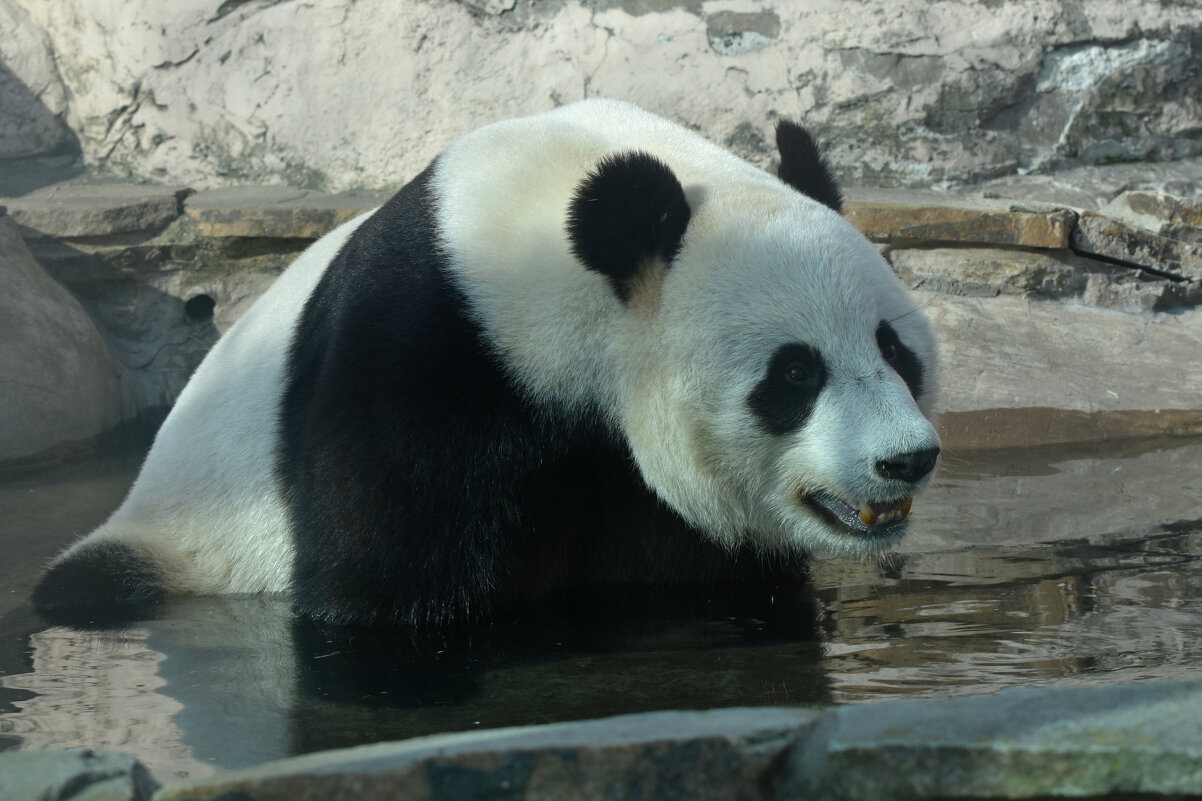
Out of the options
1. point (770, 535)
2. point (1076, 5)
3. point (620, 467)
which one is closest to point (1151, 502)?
point (770, 535)

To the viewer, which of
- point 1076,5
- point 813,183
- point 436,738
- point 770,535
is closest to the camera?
point 436,738

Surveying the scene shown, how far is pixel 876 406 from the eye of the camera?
2.49 m

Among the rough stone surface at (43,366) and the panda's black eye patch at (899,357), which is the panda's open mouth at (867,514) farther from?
the rough stone surface at (43,366)

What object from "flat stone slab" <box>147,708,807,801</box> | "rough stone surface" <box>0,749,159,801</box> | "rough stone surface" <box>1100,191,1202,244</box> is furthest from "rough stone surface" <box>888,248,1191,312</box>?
"rough stone surface" <box>0,749,159,801</box>

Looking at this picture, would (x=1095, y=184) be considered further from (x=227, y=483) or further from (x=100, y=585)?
(x=100, y=585)

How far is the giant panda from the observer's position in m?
2.59

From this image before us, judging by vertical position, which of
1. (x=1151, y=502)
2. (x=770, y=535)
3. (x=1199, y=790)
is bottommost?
(x=1151, y=502)

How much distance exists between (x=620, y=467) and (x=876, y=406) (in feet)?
2.28

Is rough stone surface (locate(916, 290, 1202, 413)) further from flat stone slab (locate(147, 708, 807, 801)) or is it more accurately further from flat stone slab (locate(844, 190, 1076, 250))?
flat stone slab (locate(147, 708, 807, 801))

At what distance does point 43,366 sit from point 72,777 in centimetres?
363

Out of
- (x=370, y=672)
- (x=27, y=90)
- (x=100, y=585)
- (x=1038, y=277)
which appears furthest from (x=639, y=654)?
(x=27, y=90)

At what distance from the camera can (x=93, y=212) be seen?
5.31 m

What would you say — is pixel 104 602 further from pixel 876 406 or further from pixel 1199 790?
pixel 1199 790

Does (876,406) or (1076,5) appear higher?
(1076,5)
